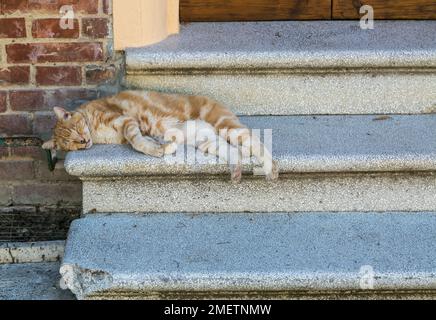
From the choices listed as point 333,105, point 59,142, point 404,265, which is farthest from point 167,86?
point 404,265

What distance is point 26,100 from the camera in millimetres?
2994

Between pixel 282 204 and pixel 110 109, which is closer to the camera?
pixel 282 204

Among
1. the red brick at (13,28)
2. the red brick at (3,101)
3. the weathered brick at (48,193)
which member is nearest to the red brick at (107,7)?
the red brick at (13,28)

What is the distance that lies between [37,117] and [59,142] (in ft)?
0.84

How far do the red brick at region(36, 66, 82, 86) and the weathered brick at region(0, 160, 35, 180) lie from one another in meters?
0.39

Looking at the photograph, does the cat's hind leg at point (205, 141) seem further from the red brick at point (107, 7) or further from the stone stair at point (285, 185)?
the red brick at point (107, 7)

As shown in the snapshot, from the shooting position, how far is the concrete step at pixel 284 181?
2.65 metres

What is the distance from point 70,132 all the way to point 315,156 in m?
1.03

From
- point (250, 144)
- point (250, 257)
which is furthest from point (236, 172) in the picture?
point (250, 257)

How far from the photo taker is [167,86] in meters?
3.06

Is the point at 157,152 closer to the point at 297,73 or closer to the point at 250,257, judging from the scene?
the point at 250,257

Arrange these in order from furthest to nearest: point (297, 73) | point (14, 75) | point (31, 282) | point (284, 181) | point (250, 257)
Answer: point (297, 73) < point (14, 75) < point (284, 181) < point (31, 282) < point (250, 257)

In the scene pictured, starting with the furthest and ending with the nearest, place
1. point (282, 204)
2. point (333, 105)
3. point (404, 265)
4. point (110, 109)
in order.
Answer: point (333, 105)
point (110, 109)
point (282, 204)
point (404, 265)
